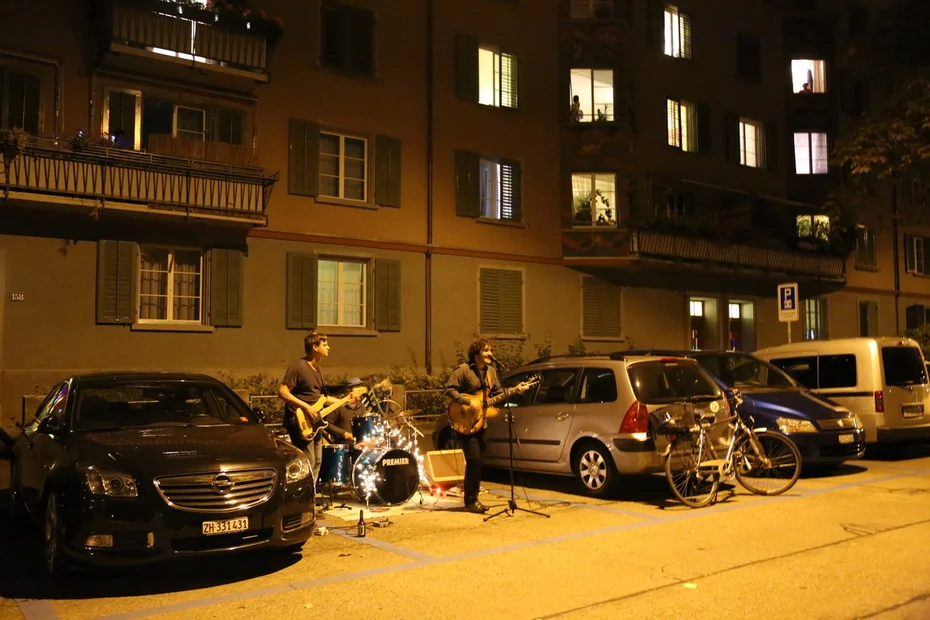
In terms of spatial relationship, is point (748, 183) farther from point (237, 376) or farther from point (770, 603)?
point (770, 603)

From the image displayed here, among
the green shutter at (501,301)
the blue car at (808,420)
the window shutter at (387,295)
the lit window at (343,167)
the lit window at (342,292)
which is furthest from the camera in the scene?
the green shutter at (501,301)


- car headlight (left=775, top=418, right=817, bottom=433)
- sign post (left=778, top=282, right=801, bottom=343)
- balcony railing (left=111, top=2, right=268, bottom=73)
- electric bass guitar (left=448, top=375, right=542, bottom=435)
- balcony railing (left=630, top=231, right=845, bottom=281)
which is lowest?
car headlight (left=775, top=418, right=817, bottom=433)

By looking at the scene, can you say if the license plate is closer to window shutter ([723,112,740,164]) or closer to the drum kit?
the drum kit

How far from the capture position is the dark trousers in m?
9.22

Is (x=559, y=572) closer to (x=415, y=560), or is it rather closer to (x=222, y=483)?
(x=415, y=560)

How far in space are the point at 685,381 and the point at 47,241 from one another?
11.6 meters

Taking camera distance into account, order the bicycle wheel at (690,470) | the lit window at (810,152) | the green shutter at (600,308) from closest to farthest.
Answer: the bicycle wheel at (690,470)
the green shutter at (600,308)
the lit window at (810,152)

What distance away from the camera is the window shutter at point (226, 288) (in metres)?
17.1

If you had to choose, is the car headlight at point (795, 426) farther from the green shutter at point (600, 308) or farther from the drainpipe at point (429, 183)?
the green shutter at point (600, 308)

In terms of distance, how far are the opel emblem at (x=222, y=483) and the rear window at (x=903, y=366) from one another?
35.6 ft

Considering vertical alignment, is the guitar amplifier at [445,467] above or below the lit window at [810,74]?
below

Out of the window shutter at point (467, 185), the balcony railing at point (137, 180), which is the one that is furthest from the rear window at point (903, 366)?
the balcony railing at point (137, 180)

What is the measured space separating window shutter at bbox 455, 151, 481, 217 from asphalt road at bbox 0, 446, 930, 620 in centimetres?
1207

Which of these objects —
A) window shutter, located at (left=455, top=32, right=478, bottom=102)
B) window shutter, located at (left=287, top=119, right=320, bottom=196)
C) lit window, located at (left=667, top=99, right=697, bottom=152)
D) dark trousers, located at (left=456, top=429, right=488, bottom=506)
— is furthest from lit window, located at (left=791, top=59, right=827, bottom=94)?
dark trousers, located at (left=456, top=429, right=488, bottom=506)
